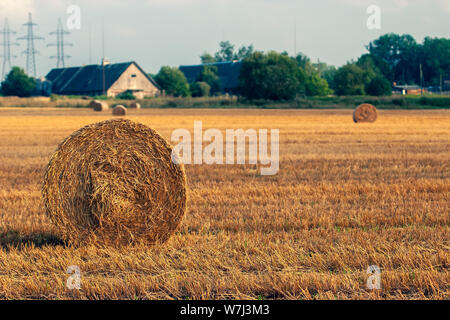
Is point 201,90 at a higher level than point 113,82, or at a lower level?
lower

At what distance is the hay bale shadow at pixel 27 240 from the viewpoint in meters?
7.69

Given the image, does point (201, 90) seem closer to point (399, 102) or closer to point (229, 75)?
point (229, 75)

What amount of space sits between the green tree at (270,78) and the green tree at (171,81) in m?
21.1

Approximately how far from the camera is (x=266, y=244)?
25.0ft

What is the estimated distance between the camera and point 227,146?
20.8 meters

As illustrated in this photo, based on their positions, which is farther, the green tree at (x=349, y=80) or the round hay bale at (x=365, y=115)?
the green tree at (x=349, y=80)

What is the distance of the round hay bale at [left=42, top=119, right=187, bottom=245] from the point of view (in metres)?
7.74

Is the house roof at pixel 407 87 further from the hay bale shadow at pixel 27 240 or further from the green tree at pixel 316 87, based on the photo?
the hay bale shadow at pixel 27 240

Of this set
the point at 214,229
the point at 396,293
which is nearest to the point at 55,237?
the point at 214,229

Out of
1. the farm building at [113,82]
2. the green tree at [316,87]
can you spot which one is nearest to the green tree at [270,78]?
the green tree at [316,87]

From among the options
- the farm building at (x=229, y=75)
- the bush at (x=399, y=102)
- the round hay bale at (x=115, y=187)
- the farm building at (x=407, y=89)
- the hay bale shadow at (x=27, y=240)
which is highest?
the farm building at (x=229, y=75)

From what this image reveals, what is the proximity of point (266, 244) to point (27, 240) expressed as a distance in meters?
3.07

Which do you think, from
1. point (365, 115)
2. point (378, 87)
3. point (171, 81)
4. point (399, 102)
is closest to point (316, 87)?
point (378, 87)
